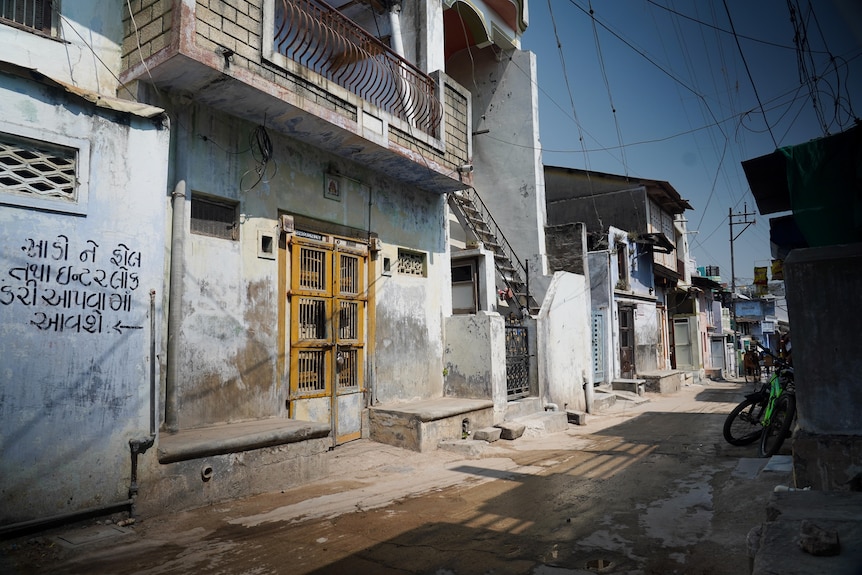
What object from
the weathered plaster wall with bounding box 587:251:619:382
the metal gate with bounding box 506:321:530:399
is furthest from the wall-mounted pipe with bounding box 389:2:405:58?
the weathered plaster wall with bounding box 587:251:619:382

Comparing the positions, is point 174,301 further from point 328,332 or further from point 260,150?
point 328,332

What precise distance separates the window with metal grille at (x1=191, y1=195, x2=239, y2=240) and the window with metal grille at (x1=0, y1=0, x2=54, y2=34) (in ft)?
Answer: 7.04

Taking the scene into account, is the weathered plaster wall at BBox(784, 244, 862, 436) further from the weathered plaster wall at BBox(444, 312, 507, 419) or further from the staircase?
the staircase

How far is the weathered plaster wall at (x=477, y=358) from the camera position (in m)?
9.62

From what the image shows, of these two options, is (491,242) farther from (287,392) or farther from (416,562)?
(416,562)

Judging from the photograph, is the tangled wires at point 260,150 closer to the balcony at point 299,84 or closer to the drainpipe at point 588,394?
the balcony at point 299,84

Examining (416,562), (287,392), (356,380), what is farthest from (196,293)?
(416,562)

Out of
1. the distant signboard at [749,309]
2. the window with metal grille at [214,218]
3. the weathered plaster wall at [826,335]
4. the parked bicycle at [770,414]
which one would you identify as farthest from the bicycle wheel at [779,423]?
the distant signboard at [749,309]

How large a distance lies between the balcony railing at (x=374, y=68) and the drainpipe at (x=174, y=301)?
3046 mm

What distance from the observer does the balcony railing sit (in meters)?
7.82

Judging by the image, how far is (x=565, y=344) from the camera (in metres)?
12.3

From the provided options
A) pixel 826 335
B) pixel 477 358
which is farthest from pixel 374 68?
pixel 826 335

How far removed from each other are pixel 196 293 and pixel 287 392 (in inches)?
74.0

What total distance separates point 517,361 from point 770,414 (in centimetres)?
457
